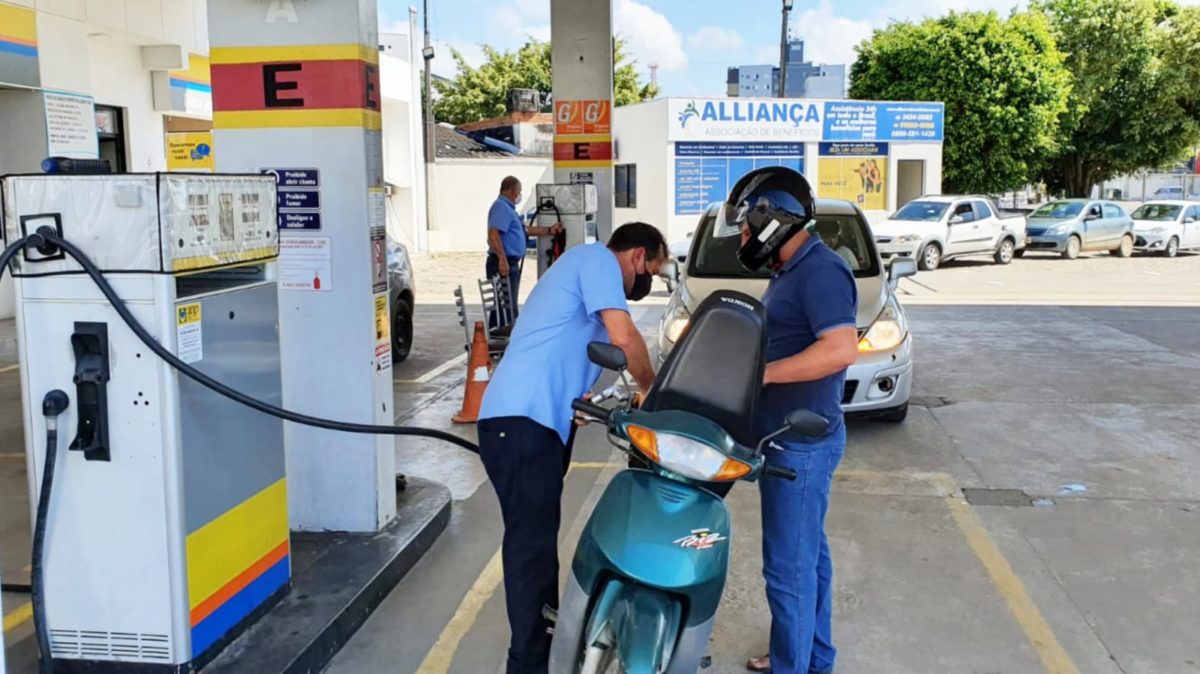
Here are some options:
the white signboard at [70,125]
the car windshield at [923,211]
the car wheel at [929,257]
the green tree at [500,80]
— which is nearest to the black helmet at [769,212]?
the white signboard at [70,125]

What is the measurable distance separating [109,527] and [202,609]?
428 mm

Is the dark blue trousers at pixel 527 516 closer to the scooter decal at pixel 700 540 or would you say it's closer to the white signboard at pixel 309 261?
the scooter decal at pixel 700 540

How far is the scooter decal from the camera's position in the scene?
282cm

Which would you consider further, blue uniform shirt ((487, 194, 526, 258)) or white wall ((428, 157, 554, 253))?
white wall ((428, 157, 554, 253))

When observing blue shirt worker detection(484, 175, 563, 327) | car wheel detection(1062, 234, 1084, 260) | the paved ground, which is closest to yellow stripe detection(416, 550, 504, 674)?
the paved ground

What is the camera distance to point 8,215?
3.29 metres

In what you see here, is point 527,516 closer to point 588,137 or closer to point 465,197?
point 588,137

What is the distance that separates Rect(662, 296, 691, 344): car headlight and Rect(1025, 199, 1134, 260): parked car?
19575 millimetres

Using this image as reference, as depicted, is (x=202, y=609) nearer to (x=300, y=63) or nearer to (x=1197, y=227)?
(x=300, y=63)

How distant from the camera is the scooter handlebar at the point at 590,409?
312 centimetres

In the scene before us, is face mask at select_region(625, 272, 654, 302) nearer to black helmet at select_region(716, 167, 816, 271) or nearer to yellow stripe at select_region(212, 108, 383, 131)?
black helmet at select_region(716, 167, 816, 271)

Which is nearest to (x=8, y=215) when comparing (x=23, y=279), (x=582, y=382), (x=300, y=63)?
(x=23, y=279)

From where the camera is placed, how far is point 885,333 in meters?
7.19

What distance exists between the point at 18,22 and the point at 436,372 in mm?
6645
